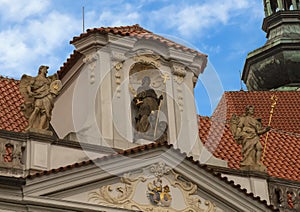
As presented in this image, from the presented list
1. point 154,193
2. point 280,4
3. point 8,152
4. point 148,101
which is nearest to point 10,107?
point 148,101

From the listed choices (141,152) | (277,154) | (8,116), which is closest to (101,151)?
(141,152)

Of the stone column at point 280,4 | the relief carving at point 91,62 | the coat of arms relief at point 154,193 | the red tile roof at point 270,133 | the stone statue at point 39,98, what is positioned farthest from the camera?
the stone column at point 280,4

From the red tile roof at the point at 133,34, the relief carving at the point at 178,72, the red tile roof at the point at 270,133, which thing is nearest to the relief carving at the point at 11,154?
the red tile roof at the point at 133,34

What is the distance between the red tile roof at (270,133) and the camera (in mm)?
22031

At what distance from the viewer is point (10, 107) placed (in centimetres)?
2056

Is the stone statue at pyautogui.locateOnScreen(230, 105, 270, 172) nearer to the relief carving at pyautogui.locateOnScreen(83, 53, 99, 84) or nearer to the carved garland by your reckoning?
the carved garland

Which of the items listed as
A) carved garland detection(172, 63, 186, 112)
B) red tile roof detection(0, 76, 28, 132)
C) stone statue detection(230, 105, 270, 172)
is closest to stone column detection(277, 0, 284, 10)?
red tile roof detection(0, 76, 28, 132)

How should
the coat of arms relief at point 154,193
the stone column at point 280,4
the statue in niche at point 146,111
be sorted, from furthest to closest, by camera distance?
the stone column at point 280,4 → the statue in niche at point 146,111 → the coat of arms relief at point 154,193

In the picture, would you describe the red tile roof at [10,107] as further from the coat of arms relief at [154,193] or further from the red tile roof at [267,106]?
the red tile roof at [267,106]

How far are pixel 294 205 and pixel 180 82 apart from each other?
11.3ft

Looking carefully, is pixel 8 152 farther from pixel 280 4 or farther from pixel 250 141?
pixel 280 4

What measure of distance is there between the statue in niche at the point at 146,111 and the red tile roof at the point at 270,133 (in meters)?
2.39

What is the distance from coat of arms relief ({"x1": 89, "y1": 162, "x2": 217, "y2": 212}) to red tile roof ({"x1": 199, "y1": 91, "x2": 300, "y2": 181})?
361 cm

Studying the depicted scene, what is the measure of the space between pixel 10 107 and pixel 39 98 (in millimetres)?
3619
